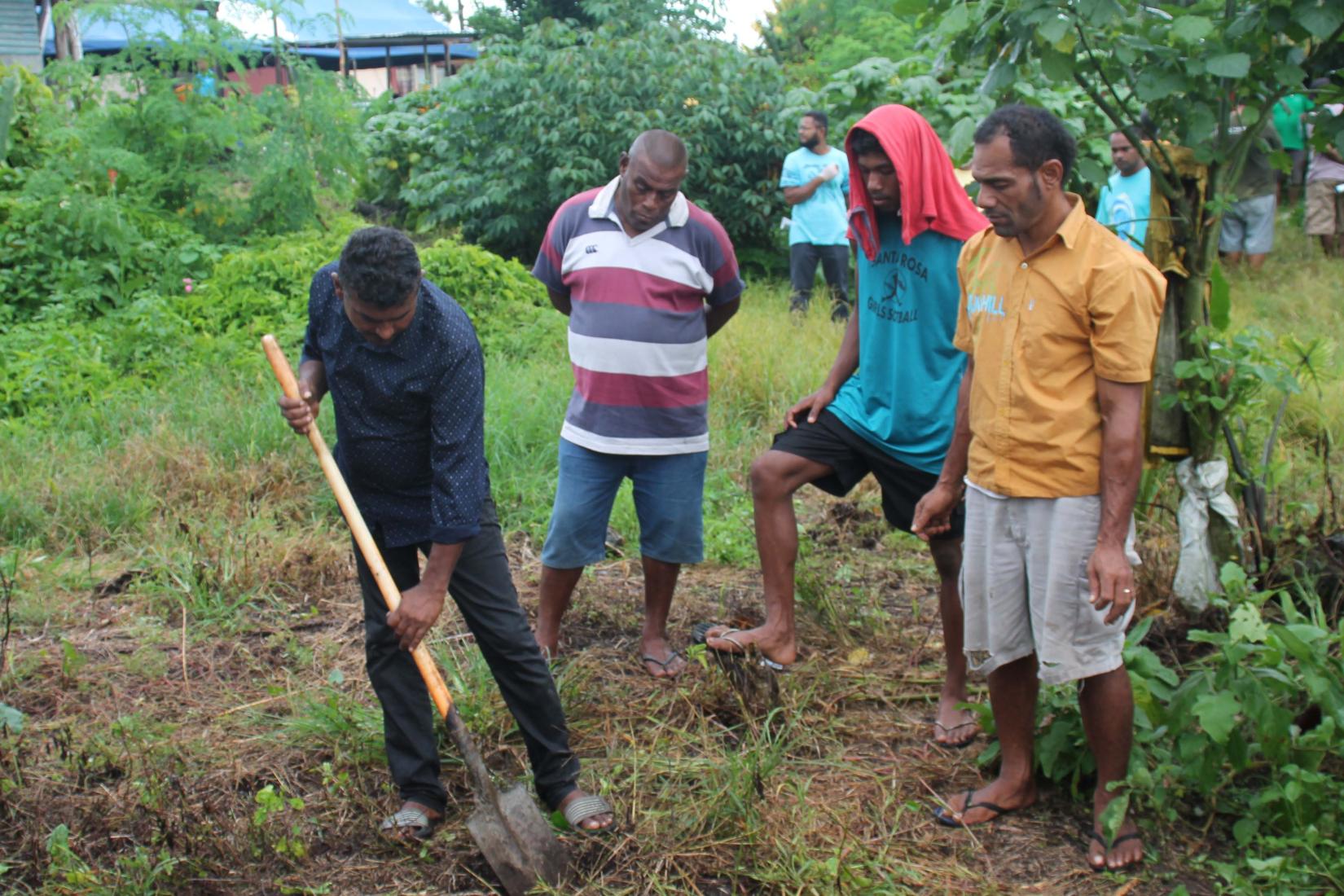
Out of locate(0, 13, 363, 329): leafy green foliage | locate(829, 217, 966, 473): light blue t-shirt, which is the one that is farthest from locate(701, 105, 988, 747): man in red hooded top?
locate(0, 13, 363, 329): leafy green foliage

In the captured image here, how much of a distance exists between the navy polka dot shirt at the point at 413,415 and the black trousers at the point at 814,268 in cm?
643

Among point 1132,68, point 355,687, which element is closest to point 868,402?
point 1132,68

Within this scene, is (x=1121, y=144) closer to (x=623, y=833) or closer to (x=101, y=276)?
(x=623, y=833)

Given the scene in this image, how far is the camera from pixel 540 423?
20.8 ft

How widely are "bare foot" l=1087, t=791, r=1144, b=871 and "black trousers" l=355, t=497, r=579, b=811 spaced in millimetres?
1323

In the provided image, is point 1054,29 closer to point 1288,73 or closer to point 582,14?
point 1288,73

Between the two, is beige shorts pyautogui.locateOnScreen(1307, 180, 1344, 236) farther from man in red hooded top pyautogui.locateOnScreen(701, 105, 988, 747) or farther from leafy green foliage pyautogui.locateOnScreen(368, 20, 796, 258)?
man in red hooded top pyautogui.locateOnScreen(701, 105, 988, 747)

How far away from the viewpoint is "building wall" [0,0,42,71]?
59.7 feet

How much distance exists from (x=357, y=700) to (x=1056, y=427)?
2319mm

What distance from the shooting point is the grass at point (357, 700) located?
10.00 ft

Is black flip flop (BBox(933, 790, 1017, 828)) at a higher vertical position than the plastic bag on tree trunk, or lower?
lower

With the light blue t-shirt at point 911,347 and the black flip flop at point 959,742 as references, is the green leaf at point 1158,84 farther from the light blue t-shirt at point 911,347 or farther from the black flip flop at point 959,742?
the black flip flop at point 959,742

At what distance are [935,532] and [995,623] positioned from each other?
0.48 metres

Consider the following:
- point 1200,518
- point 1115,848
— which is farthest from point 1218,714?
point 1200,518
